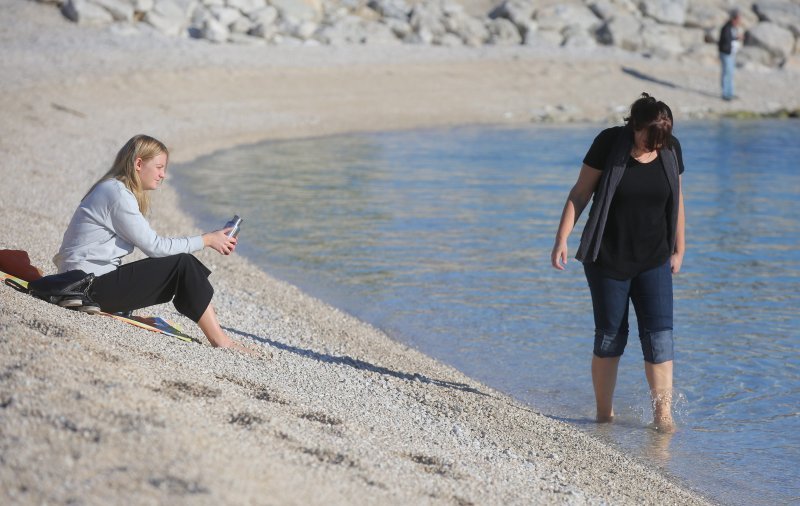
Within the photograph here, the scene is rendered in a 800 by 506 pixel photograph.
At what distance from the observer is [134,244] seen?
6.23 m

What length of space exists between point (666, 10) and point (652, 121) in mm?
34500

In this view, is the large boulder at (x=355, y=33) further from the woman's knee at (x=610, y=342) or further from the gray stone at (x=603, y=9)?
the woman's knee at (x=610, y=342)

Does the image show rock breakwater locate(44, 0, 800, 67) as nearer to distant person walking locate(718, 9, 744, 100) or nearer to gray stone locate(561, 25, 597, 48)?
gray stone locate(561, 25, 597, 48)

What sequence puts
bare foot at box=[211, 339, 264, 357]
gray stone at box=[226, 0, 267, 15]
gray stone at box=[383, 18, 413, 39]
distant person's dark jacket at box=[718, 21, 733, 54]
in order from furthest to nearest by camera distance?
gray stone at box=[383, 18, 413, 39] < gray stone at box=[226, 0, 267, 15] < distant person's dark jacket at box=[718, 21, 733, 54] < bare foot at box=[211, 339, 264, 357]

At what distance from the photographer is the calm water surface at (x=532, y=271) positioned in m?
6.87

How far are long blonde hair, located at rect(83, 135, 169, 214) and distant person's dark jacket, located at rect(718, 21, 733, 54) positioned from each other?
24343 mm

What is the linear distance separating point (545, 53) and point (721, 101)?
567 centimetres

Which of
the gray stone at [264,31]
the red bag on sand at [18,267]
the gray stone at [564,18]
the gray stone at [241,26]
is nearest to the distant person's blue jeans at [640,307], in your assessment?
the red bag on sand at [18,267]

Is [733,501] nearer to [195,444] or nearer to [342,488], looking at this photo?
[342,488]

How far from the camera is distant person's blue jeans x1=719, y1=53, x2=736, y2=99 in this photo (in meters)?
28.5

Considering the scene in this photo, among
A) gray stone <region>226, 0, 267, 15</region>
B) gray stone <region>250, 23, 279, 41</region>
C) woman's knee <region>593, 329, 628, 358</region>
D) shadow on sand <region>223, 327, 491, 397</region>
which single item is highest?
gray stone <region>226, 0, 267, 15</region>

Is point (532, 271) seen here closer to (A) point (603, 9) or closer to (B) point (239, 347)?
(B) point (239, 347)

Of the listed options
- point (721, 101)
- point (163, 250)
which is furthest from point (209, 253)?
point (721, 101)

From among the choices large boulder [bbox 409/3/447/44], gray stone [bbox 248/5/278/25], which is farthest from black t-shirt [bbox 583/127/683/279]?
large boulder [bbox 409/3/447/44]
